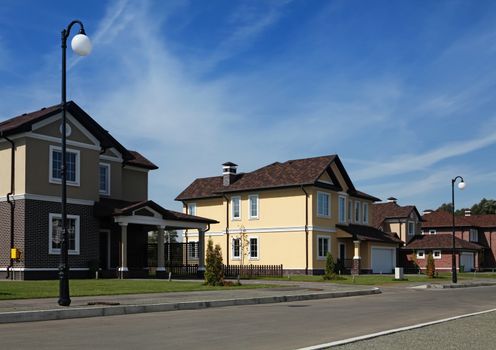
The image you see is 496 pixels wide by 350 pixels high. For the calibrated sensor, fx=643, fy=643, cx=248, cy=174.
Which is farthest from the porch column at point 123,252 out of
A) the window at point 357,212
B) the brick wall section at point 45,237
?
the window at point 357,212

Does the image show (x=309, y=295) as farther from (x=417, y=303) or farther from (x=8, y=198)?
(x=8, y=198)

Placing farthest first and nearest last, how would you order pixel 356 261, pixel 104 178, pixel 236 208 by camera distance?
pixel 236 208 → pixel 356 261 → pixel 104 178

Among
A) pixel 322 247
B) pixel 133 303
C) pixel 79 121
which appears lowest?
pixel 133 303

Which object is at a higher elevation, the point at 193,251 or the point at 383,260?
the point at 193,251

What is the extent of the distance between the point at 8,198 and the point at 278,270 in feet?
67.1

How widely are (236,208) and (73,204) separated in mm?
20654

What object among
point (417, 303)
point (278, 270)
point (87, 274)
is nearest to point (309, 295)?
point (417, 303)

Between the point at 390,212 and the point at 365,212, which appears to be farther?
the point at 390,212

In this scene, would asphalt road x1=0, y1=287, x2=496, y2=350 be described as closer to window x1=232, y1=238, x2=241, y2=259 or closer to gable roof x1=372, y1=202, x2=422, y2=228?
window x1=232, y1=238, x2=241, y2=259

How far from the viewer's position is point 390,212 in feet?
229

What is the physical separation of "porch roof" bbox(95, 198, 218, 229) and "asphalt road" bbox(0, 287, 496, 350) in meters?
14.7

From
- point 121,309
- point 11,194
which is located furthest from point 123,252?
point 121,309

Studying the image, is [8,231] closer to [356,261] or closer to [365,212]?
[356,261]

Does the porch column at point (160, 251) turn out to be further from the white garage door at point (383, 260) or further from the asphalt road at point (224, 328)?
the white garage door at point (383, 260)
